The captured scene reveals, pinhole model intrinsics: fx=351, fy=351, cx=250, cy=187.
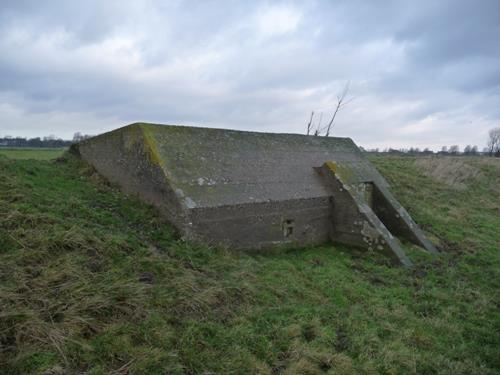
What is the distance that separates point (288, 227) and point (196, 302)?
510 centimetres

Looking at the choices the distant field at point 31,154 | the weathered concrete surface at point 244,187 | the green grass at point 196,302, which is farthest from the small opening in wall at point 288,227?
the distant field at point 31,154

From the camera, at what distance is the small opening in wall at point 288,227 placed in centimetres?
1034

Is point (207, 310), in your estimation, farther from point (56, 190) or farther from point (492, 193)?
point (492, 193)

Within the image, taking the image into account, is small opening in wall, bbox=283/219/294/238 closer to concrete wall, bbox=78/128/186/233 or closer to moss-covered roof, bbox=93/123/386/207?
moss-covered roof, bbox=93/123/386/207

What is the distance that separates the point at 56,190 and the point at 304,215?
281 inches

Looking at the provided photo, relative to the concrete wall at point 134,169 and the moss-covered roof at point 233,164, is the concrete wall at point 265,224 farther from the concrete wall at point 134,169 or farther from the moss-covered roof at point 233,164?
the concrete wall at point 134,169

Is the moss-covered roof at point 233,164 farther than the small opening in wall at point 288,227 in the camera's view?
No

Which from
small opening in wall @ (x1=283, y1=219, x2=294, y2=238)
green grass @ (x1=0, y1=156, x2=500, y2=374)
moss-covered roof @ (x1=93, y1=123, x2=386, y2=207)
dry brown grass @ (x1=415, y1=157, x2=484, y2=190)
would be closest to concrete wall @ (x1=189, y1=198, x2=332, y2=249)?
small opening in wall @ (x1=283, y1=219, x2=294, y2=238)

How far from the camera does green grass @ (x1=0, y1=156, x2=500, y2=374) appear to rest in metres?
4.40

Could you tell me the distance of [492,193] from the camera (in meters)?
23.0

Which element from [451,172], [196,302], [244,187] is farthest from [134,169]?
[451,172]

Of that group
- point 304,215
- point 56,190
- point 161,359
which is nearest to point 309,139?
point 304,215

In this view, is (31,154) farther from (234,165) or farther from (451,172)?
(451,172)

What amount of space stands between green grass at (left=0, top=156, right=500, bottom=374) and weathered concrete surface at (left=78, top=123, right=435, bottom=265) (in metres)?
0.60
